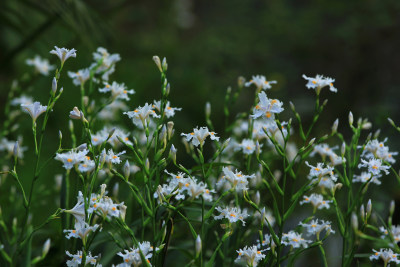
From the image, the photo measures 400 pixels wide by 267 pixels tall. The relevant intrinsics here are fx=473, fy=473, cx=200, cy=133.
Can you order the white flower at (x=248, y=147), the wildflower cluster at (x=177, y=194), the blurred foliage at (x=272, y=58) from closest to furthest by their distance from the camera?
the wildflower cluster at (x=177, y=194), the white flower at (x=248, y=147), the blurred foliage at (x=272, y=58)

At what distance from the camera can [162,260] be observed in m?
1.19

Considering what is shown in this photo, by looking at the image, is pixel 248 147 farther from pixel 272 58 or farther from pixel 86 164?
pixel 272 58

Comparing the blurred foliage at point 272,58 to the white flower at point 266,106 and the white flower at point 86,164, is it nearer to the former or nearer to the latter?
the white flower at point 86,164

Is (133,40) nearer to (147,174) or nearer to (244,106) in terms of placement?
(244,106)

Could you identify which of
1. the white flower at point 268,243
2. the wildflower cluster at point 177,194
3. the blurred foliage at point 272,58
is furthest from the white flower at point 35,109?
the blurred foliage at point 272,58

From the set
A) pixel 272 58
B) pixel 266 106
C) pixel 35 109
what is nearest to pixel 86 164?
pixel 35 109

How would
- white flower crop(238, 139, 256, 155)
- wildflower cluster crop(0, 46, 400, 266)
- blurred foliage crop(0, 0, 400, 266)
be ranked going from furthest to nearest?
blurred foliage crop(0, 0, 400, 266), white flower crop(238, 139, 256, 155), wildflower cluster crop(0, 46, 400, 266)

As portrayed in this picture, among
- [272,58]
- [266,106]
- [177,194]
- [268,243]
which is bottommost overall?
[268,243]

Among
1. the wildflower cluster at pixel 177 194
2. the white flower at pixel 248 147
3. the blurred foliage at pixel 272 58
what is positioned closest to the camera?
the wildflower cluster at pixel 177 194

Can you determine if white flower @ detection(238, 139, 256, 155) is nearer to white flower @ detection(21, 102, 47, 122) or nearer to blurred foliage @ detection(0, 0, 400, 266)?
white flower @ detection(21, 102, 47, 122)

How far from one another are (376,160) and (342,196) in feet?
5.51

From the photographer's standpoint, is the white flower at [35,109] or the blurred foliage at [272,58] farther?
the blurred foliage at [272,58]

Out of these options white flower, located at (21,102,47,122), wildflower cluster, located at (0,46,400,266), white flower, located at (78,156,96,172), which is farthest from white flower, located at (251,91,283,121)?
white flower, located at (21,102,47,122)

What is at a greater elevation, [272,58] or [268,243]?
[272,58]
